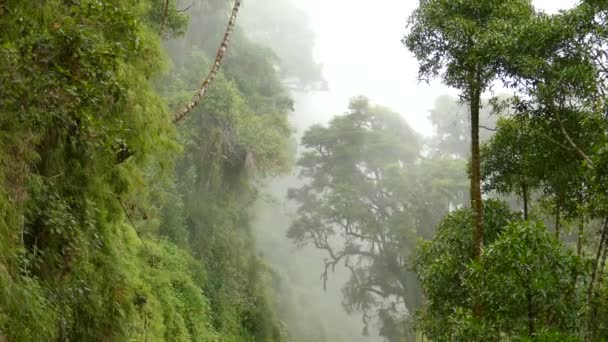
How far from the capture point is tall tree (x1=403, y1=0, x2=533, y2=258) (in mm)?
7371

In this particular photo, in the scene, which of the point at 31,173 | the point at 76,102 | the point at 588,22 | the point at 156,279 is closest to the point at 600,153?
the point at 588,22

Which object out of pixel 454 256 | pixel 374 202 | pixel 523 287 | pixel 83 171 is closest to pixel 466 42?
pixel 454 256

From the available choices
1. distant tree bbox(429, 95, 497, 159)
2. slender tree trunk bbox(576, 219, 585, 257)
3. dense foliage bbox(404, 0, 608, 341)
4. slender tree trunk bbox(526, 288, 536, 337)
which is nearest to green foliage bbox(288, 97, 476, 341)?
distant tree bbox(429, 95, 497, 159)

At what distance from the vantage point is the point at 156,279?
1013cm

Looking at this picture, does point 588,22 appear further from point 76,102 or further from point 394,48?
point 394,48

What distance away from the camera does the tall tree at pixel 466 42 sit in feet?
24.2

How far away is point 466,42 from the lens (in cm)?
770

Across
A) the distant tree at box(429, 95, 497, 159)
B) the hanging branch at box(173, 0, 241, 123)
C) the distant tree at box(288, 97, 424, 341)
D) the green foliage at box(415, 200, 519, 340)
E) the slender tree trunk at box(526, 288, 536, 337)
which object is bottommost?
the slender tree trunk at box(526, 288, 536, 337)

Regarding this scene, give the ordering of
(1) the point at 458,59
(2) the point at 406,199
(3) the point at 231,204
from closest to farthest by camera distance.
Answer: (1) the point at 458,59, (3) the point at 231,204, (2) the point at 406,199

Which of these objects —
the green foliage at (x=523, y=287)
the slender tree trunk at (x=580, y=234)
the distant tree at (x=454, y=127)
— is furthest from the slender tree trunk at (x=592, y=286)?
the distant tree at (x=454, y=127)

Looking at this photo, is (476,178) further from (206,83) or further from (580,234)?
(206,83)

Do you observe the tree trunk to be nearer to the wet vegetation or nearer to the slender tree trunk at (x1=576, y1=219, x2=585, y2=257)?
the wet vegetation

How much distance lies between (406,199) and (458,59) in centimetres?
1630

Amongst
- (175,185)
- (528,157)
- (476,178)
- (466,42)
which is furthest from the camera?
(175,185)
